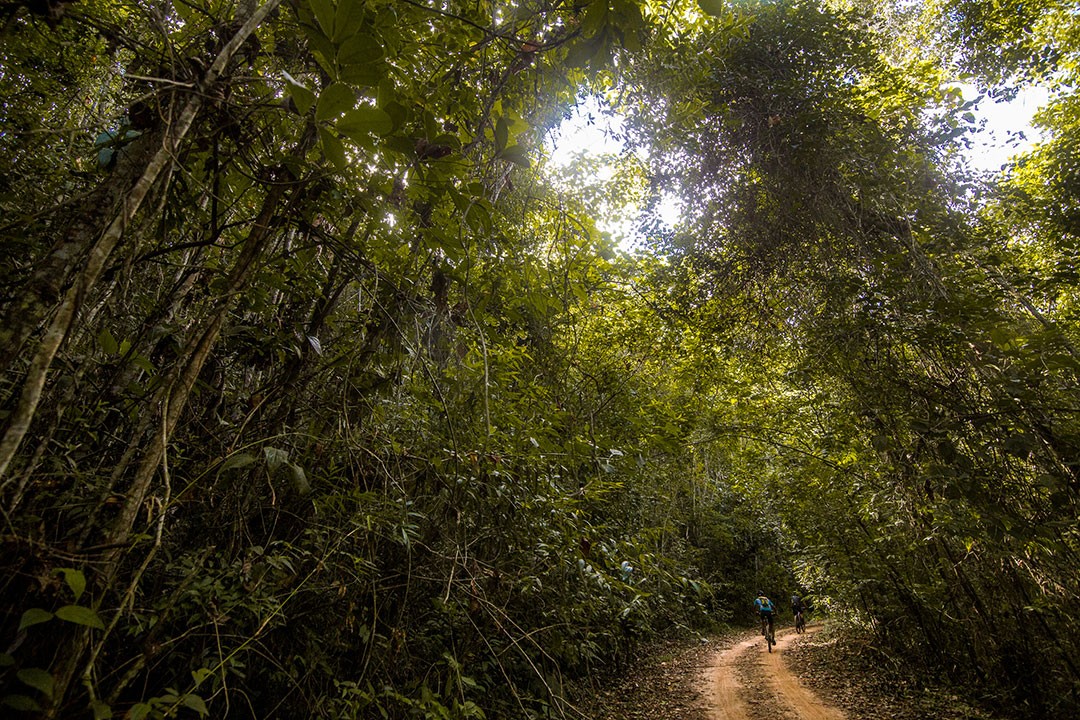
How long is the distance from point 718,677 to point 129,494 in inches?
402

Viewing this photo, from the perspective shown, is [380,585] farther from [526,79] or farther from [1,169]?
[526,79]

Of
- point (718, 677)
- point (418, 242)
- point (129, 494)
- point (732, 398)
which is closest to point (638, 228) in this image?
point (732, 398)

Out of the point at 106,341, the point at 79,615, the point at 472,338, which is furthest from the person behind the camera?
the point at 472,338

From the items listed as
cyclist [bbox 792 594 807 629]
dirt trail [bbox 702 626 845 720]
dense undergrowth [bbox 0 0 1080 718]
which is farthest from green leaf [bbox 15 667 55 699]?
cyclist [bbox 792 594 807 629]

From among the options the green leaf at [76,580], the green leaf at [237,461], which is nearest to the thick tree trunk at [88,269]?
the green leaf at [76,580]

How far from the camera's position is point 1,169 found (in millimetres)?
2049

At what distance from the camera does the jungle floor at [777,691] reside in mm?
5891

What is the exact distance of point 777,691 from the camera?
23.7 ft

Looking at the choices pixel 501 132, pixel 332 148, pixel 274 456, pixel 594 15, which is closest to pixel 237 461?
pixel 274 456

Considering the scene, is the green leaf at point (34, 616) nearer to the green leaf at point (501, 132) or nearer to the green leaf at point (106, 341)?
the green leaf at point (106, 341)

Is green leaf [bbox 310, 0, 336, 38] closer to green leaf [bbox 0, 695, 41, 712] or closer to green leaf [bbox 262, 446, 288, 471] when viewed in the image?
green leaf [bbox 262, 446, 288, 471]

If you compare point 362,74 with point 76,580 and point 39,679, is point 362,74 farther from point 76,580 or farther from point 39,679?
point 39,679

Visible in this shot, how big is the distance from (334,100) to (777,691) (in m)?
9.55

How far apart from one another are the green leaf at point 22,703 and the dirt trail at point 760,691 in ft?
24.1
